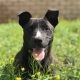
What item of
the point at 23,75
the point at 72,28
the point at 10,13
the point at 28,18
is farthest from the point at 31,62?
the point at 10,13

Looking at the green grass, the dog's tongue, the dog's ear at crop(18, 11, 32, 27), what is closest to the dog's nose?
the dog's tongue

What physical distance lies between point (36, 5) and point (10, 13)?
38.5 inches

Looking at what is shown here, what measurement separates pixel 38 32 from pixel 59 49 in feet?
10.1

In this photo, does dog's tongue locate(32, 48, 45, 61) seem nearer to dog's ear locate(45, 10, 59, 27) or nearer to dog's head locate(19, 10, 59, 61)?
dog's head locate(19, 10, 59, 61)

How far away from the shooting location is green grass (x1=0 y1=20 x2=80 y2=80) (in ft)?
24.5

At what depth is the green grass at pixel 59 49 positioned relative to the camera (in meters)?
7.48

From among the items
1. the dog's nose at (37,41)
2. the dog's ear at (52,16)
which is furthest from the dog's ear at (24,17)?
the dog's nose at (37,41)

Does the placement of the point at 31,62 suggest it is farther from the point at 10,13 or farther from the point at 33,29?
the point at 10,13

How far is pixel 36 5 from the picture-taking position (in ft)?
55.3

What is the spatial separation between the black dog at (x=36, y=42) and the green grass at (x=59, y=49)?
0.25 m

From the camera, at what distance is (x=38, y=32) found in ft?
25.4

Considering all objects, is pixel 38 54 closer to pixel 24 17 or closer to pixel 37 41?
pixel 37 41

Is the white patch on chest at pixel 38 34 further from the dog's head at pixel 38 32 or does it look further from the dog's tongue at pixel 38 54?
the dog's tongue at pixel 38 54

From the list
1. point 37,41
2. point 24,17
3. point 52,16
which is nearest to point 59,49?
point 52,16
